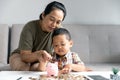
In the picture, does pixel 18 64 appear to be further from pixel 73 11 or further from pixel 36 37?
pixel 73 11

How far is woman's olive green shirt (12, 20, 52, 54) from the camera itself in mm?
1482

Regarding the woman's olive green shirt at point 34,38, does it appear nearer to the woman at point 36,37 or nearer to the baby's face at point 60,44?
the woman at point 36,37

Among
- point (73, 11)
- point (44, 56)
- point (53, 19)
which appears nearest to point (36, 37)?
point (53, 19)

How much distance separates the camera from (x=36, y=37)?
1.57 metres

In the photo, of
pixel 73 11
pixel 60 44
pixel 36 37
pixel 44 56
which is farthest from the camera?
pixel 73 11

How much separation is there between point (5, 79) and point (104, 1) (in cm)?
188

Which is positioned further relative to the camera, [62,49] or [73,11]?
[73,11]

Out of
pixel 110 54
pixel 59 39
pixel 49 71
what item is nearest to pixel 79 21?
pixel 110 54

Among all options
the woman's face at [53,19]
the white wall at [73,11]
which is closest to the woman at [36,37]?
the woman's face at [53,19]

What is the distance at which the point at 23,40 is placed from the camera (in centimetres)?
149

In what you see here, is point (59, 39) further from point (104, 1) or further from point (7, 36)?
point (104, 1)

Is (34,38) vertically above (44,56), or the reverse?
(34,38)

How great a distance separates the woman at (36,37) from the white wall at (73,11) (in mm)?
1004

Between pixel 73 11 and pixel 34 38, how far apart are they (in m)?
1.14
